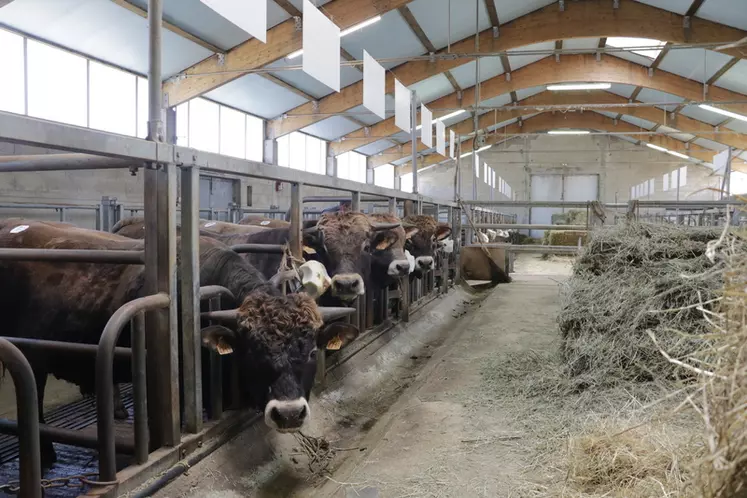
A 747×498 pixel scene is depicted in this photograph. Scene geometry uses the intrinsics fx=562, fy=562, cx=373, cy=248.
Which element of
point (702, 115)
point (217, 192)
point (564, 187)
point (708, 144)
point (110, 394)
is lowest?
point (110, 394)

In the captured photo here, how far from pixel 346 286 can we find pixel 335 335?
134cm

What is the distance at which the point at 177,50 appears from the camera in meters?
9.88

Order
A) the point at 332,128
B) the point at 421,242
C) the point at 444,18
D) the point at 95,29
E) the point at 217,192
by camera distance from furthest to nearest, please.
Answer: the point at 332,128, the point at 217,192, the point at 444,18, the point at 95,29, the point at 421,242

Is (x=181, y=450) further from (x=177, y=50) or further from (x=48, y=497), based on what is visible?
(x=177, y=50)

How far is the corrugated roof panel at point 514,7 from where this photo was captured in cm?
1162

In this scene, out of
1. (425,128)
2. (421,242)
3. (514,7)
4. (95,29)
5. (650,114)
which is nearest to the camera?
(421,242)

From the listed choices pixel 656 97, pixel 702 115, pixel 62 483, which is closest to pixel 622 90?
pixel 656 97

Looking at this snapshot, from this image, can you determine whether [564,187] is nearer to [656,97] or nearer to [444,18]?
[656,97]

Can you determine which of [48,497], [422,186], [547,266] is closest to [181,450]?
[48,497]

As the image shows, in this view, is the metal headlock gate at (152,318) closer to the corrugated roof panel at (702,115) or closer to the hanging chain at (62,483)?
the hanging chain at (62,483)

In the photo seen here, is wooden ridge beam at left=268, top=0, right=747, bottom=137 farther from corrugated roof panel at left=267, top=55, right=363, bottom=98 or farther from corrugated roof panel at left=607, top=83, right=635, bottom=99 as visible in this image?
corrugated roof panel at left=607, top=83, right=635, bottom=99

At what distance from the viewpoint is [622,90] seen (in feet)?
61.4

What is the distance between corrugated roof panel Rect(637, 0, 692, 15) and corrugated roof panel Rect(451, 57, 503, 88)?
4.22m

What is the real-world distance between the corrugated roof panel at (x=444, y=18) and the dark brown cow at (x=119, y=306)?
8192 millimetres
